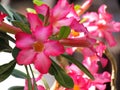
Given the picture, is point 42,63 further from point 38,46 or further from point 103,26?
point 103,26

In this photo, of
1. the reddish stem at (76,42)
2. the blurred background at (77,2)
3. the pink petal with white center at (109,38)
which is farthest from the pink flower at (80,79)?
the blurred background at (77,2)

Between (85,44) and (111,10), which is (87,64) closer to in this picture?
(85,44)

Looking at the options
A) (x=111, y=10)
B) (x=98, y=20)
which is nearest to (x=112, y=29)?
(x=98, y=20)

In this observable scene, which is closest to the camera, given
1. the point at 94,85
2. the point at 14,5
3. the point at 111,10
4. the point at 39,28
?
the point at 39,28

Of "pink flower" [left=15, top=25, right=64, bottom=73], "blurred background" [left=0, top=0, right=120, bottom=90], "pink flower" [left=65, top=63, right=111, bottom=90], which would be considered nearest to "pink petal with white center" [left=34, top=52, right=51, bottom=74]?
"pink flower" [left=15, top=25, right=64, bottom=73]

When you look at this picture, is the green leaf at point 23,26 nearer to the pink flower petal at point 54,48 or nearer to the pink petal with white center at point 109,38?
the pink flower petal at point 54,48
